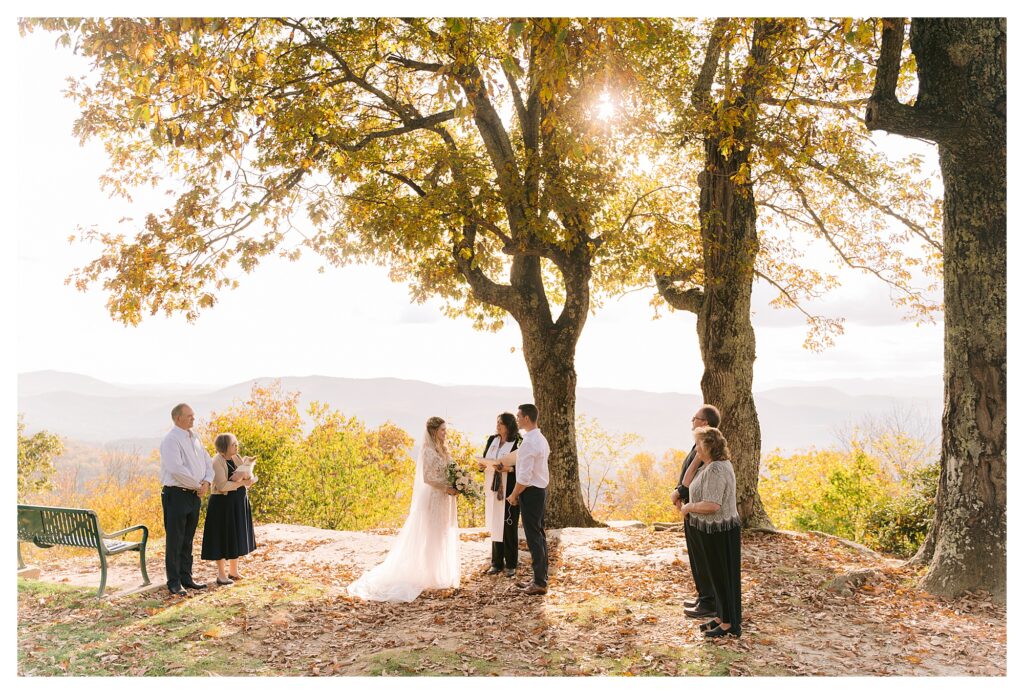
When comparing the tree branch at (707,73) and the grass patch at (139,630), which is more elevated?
the tree branch at (707,73)

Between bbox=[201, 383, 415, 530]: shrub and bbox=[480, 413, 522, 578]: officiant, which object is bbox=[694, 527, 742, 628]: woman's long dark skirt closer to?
bbox=[480, 413, 522, 578]: officiant

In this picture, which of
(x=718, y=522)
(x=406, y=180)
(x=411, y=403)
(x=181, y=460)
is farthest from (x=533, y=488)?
(x=411, y=403)

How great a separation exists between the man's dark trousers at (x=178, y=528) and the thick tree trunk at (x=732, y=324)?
6.93m

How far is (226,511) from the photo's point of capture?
8.22 m

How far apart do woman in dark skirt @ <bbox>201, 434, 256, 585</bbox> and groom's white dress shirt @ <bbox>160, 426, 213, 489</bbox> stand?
0.77 ft

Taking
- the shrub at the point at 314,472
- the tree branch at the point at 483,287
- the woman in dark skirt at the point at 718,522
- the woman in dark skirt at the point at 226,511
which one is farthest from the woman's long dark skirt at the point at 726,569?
the shrub at the point at 314,472

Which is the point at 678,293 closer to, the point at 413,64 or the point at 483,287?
the point at 483,287

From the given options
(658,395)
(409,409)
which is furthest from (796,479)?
(658,395)

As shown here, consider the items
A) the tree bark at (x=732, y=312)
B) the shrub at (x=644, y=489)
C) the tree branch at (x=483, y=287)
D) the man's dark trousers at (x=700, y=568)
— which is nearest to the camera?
the man's dark trousers at (x=700, y=568)

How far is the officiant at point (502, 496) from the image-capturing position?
8.26 metres

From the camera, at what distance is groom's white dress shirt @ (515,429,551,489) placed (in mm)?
7578

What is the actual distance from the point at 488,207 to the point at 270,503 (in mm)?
7040

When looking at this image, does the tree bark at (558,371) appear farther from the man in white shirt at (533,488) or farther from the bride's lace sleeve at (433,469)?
the man in white shirt at (533,488)

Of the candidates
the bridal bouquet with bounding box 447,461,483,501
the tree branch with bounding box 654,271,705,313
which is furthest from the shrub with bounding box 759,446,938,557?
the bridal bouquet with bounding box 447,461,483,501
